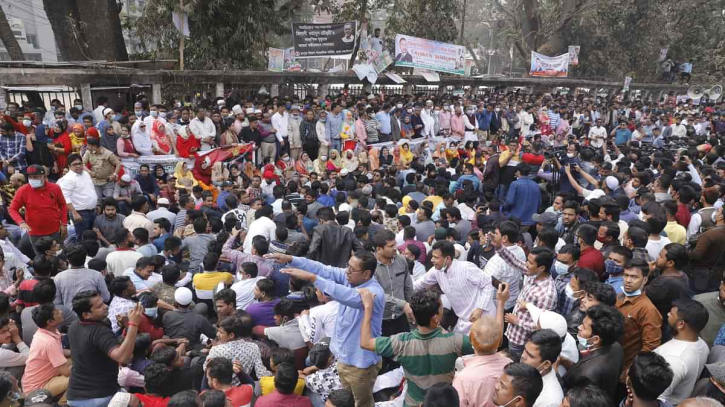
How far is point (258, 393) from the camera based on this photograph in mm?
3611

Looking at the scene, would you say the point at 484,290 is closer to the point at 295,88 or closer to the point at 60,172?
the point at 60,172

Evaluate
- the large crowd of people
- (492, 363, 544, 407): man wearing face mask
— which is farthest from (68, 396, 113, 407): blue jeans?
(492, 363, 544, 407): man wearing face mask

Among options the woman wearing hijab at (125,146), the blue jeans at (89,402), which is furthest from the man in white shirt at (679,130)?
the blue jeans at (89,402)

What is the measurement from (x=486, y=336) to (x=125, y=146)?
7.82 meters

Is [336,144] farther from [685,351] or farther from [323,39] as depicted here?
[685,351]

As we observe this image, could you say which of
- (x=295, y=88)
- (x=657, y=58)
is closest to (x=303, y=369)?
(x=295, y=88)

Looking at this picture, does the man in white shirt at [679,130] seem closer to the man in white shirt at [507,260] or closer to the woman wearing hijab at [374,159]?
the woman wearing hijab at [374,159]

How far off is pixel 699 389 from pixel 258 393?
2.79m

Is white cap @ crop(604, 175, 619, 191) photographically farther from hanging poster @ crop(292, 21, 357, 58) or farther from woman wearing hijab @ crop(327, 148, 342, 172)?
hanging poster @ crop(292, 21, 357, 58)

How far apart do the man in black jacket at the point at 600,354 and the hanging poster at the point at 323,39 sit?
1166cm

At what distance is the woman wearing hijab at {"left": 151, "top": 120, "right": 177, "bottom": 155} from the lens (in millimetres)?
9102

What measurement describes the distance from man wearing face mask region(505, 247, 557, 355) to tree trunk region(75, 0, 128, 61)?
12.6 meters

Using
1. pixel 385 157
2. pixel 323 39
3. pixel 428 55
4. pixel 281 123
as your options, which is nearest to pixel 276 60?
pixel 323 39

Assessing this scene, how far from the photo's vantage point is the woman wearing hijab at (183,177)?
8.59 metres
